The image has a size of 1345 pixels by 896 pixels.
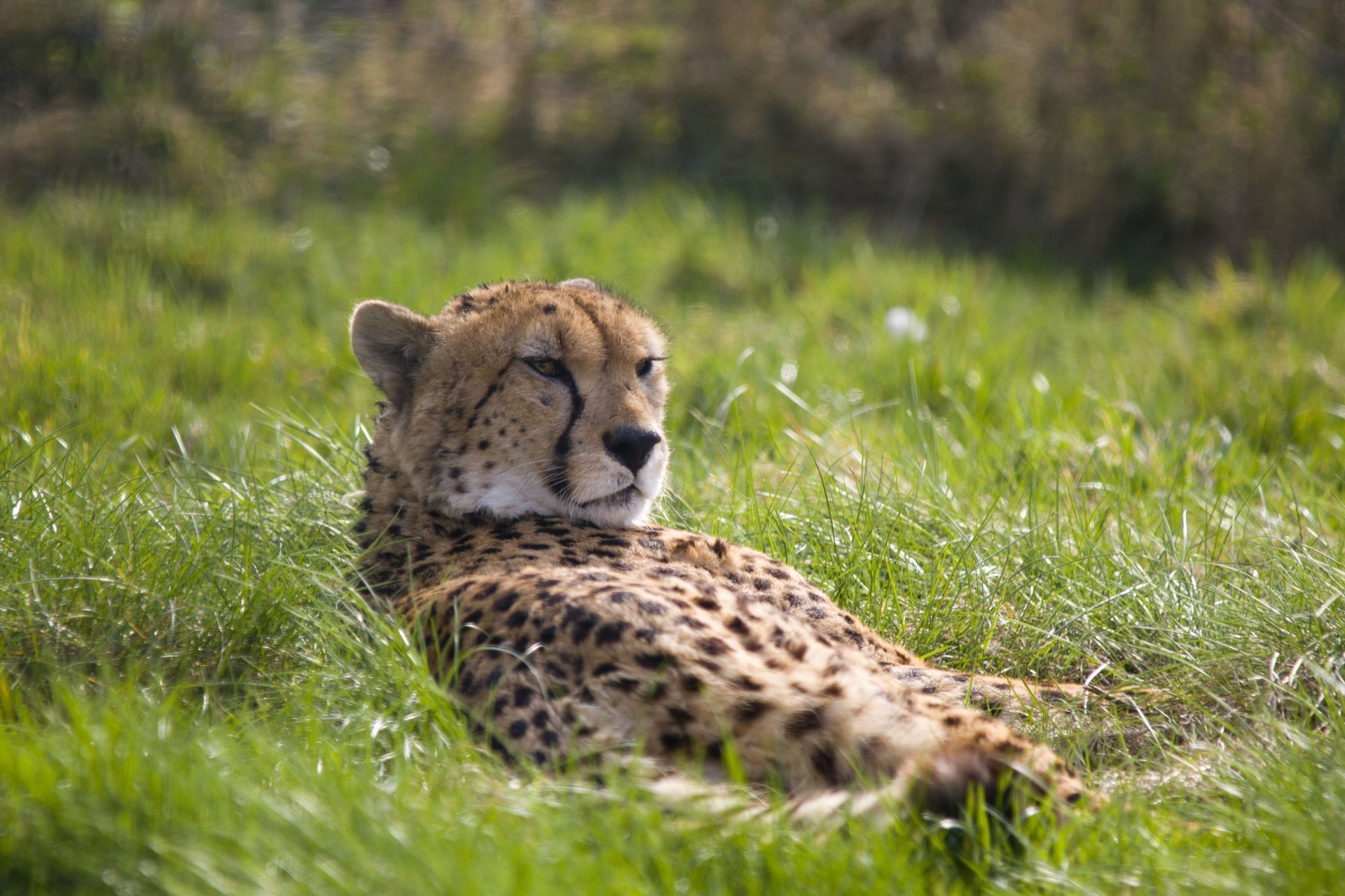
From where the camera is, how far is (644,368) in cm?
308

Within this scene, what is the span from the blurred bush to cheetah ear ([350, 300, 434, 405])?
13.7 feet

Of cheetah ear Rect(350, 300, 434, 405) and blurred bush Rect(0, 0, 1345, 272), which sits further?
blurred bush Rect(0, 0, 1345, 272)

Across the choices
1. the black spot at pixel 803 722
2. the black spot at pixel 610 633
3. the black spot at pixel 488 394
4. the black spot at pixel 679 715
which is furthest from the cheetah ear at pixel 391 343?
the black spot at pixel 803 722

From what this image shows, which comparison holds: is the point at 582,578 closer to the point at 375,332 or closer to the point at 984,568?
the point at 375,332

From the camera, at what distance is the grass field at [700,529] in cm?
191

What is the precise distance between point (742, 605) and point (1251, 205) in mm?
5938

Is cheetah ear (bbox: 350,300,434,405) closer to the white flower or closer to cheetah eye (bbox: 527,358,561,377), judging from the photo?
cheetah eye (bbox: 527,358,561,377)

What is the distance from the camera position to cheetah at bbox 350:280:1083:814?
2061mm

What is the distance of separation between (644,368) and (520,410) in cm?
38

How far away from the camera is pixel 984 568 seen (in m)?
3.17

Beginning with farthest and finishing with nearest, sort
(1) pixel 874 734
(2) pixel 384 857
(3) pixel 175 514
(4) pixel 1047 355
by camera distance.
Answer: (4) pixel 1047 355 → (3) pixel 175 514 → (1) pixel 874 734 → (2) pixel 384 857

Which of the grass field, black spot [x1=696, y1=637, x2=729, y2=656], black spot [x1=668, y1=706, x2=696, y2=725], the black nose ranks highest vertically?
the black nose

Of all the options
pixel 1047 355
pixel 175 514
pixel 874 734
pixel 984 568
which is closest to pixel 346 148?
pixel 1047 355

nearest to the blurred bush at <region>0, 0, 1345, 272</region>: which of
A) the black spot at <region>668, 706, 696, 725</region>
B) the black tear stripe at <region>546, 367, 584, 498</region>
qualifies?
the black tear stripe at <region>546, 367, 584, 498</region>
